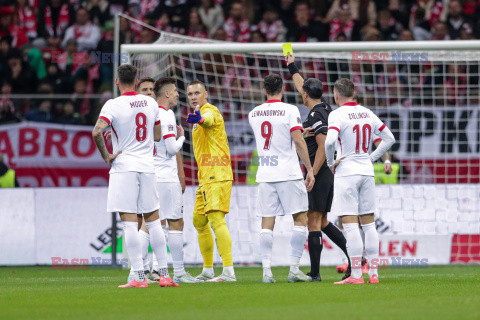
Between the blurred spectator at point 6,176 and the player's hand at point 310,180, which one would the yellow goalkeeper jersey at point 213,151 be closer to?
the player's hand at point 310,180

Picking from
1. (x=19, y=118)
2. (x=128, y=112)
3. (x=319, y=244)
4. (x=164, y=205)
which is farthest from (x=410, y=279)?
(x=19, y=118)

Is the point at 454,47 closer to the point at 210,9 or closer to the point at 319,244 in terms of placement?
the point at 319,244

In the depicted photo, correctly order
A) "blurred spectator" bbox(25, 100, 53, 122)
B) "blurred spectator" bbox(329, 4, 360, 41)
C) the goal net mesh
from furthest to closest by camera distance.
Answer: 1. "blurred spectator" bbox(329, 4, 360, 41)
2. "blurred spectator" bbox(25, 100, 53, 122)
3. the goal net mesh

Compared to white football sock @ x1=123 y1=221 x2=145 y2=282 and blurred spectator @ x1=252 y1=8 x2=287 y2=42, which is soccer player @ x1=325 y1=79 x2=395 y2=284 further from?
blurred spectator @ x1=252 y1=8 x2=287 y2=42

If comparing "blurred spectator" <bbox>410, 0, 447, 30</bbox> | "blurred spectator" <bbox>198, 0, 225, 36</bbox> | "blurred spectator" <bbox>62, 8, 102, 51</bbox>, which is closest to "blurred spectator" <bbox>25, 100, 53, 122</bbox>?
"blurred spectator" <bbox>62, 8, 102, 51</bbox>

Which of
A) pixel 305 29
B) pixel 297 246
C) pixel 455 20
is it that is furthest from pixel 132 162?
pixel 455 20

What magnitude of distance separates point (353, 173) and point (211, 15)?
11.8 meters

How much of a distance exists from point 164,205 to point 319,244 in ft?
6.25

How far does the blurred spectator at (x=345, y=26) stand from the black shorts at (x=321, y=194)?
9.35 metres

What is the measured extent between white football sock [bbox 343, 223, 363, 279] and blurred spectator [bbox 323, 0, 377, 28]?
428 inches

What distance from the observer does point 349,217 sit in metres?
9.27

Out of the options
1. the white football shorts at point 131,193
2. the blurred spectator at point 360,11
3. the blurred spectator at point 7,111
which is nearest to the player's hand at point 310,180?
the white football shorts at point 131,193

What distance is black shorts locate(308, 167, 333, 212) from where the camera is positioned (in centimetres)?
1010

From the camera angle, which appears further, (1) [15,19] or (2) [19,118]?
(1) [15,19]
